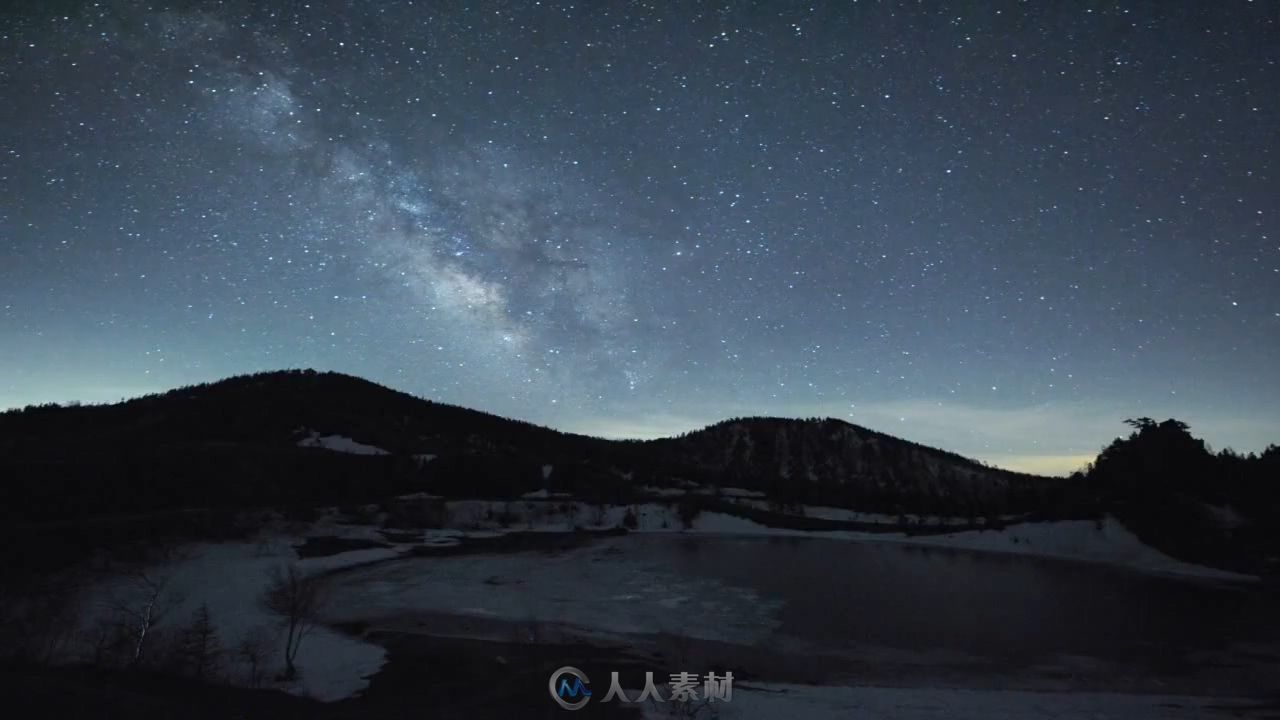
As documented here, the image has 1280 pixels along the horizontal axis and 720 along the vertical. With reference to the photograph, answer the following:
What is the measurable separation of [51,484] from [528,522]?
46.5 m

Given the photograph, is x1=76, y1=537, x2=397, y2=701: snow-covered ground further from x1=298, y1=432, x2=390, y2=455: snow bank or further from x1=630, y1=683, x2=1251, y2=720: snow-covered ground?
x1=298, y1=432, x2=390, y2=455: snow bank

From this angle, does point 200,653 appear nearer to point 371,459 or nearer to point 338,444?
point 371,459

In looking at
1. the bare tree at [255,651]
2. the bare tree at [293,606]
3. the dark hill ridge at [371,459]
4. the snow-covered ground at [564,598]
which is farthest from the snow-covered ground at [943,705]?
the dark hill ridge at [371,459]

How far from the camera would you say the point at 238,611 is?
851 inches

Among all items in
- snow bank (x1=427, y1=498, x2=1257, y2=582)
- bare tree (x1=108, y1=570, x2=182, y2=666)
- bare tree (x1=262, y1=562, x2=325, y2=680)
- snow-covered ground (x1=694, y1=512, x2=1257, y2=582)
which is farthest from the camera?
snow bank (x1=427, y1=498, x2=1257, y2=582)

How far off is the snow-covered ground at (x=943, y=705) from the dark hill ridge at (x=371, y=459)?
51.3 meters

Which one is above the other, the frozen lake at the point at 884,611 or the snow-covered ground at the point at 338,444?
the snow-covered ground at the point at 338,444

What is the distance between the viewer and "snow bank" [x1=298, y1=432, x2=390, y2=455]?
371 ft

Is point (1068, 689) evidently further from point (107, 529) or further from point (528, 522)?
point (528, 522)

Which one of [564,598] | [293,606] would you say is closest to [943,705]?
[293,606]

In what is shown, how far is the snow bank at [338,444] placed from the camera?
113m

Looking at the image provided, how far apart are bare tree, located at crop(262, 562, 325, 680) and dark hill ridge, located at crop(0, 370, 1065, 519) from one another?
28.6m

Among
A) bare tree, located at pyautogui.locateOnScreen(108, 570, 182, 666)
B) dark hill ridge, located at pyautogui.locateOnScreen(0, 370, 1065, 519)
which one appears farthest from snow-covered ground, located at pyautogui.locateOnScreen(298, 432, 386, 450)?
bare tree, located at pyautogui.locateOnScreen(108, 570, 182, 666)

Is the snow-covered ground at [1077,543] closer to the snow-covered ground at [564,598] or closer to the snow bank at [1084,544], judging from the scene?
the snow bank at [1084,544]
